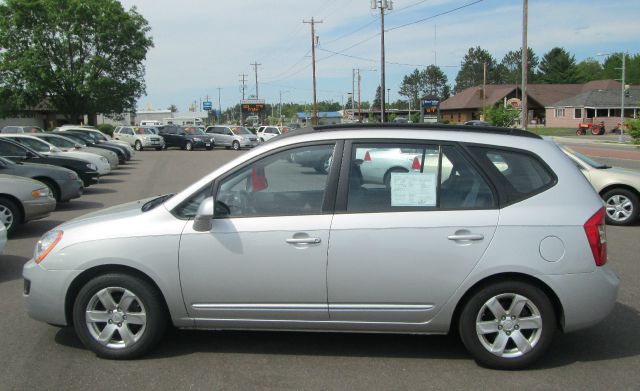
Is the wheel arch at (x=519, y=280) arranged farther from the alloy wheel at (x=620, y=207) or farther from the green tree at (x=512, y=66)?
the green tree at (x=512, y=66)

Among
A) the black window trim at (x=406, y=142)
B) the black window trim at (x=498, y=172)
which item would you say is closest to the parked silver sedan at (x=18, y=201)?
the black window trim at (x=406, y=142)

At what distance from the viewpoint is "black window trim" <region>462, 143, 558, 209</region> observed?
431 centimetres

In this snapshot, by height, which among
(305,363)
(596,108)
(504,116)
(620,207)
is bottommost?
(305,363)

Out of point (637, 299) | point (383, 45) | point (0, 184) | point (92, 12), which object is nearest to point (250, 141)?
point (383, 45)

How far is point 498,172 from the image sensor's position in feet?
14.4

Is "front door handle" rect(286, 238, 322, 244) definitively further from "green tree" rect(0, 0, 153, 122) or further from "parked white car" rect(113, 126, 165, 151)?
"green tree" rect(0, 0, 153, 122)

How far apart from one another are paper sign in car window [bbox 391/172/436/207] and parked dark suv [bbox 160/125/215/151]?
39.3m

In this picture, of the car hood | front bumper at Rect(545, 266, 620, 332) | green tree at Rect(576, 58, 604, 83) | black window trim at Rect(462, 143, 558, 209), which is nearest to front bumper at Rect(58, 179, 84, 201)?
the car hood

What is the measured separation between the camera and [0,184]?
945cm

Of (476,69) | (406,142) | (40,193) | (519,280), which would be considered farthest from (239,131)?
(476,69)

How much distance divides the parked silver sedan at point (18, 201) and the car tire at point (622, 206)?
9.58 m

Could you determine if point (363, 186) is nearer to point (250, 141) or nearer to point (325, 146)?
point (325, 146)

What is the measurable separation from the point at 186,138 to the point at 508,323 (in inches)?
1596

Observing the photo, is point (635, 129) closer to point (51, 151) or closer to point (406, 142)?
point (51, 151)
